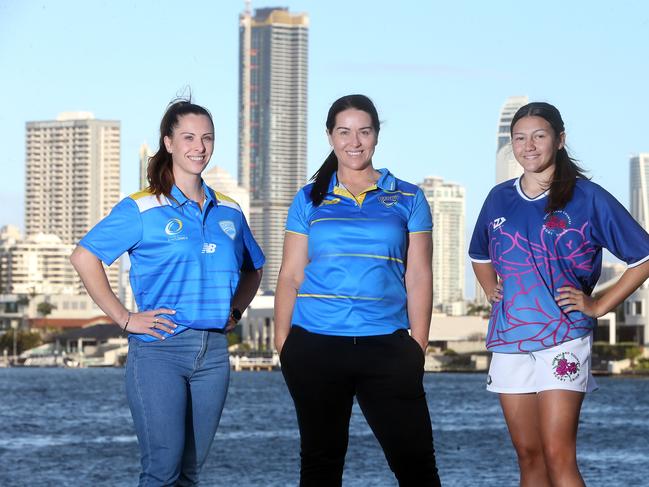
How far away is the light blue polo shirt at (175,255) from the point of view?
6.33m

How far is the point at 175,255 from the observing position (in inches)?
249

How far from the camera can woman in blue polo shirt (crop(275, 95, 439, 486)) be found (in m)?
6.09

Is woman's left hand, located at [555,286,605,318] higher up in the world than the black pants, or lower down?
higher up

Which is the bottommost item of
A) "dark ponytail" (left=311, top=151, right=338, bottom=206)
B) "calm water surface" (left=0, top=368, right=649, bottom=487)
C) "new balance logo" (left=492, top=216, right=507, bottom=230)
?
"calm water surface" (left=0, top=368, right=649, bottom=487)

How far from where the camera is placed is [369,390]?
6.17m

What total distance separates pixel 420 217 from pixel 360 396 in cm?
79

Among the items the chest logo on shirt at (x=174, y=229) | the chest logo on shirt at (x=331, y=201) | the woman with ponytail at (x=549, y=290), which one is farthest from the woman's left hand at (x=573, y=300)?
the chest logo on shirt at (x=174, y=229)

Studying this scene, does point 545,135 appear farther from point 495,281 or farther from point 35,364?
point 35,364

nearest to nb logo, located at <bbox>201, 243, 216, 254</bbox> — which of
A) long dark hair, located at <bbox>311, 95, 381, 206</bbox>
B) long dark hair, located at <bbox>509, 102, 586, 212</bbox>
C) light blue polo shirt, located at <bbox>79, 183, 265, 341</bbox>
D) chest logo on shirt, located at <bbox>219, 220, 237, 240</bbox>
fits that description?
light blue polo shirt, located at <bbox>79, 183, 265, 341</bbox>

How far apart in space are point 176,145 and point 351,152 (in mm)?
779

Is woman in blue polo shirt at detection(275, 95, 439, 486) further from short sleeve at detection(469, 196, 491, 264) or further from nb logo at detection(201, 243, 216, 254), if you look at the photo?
short sleeve at detection(469, 196, 491, 264)

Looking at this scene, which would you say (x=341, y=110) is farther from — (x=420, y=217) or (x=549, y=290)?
(x=549, y=290)

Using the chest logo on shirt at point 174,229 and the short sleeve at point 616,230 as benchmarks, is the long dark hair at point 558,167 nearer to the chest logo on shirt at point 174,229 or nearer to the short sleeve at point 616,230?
the short sleeve at point 616,230

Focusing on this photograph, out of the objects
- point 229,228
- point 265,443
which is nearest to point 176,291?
point 229,228
